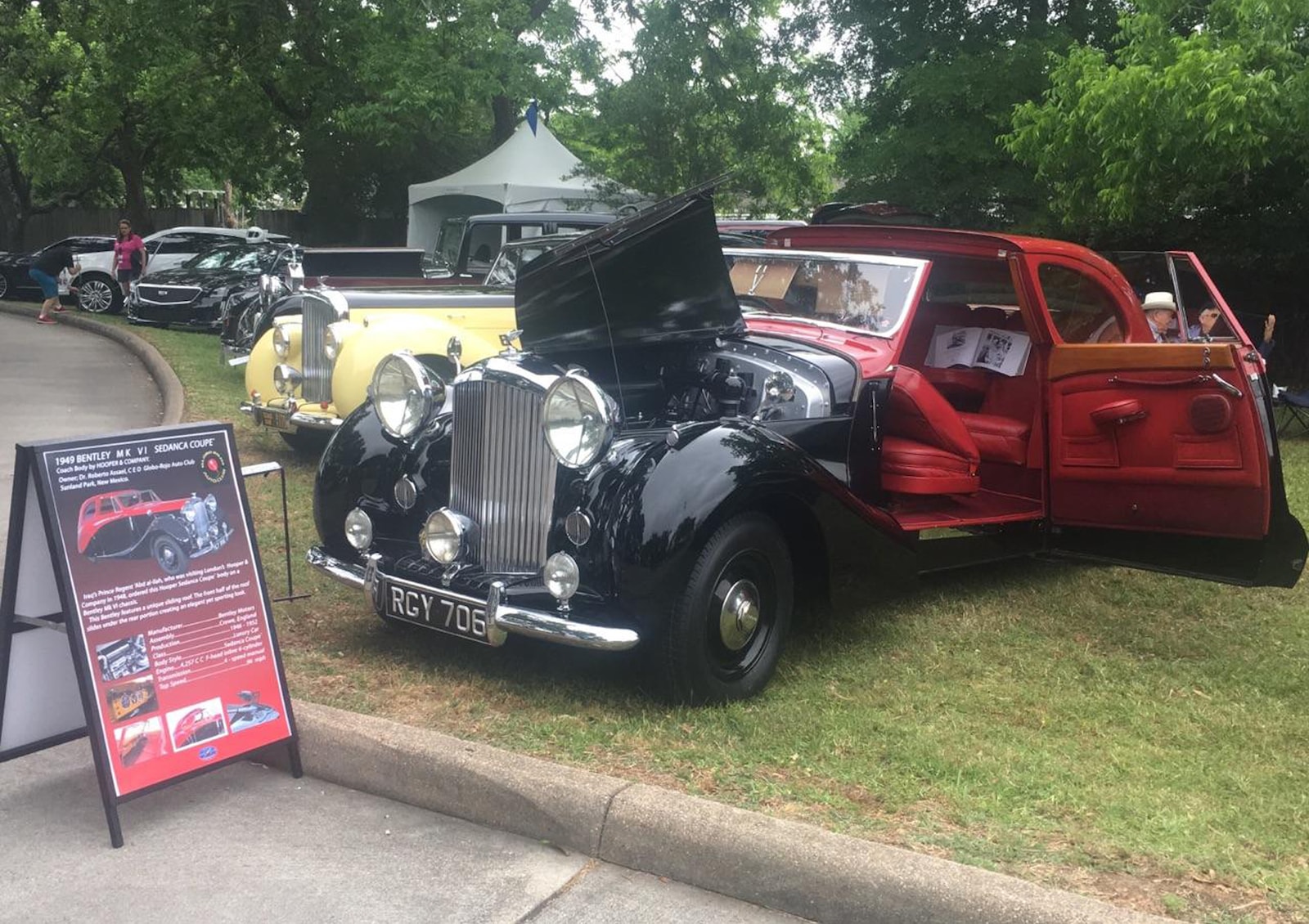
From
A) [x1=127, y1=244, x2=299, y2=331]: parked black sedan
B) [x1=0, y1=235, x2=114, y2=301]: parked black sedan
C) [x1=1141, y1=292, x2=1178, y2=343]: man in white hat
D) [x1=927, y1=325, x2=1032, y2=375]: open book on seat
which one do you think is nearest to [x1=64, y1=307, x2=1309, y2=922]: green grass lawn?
[x1=927, y1=325, x2=1032, y2=375]: open book on seat

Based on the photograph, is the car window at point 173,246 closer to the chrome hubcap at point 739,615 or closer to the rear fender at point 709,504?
the rear fender at point 709,504

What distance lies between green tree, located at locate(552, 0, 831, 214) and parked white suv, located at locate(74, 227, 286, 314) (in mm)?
6731

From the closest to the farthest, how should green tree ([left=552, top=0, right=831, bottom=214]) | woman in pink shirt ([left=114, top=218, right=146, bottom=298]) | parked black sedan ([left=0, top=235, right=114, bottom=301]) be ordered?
green tree ([left=552, top=0, right=831, bottom=214]), woman in pink shirt ([left=114, top=218, right=146, bottom=298]), parked black sedan ([left=0, top=235, right=114, bottom=301])

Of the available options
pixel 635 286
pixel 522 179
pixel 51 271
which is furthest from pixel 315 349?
pixel 51 271

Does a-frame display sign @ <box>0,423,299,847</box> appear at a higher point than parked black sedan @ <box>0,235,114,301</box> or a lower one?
lower

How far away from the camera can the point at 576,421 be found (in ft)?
14.6

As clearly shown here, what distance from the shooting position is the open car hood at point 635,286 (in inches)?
195

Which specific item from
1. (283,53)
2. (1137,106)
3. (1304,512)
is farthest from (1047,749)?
(283,53)

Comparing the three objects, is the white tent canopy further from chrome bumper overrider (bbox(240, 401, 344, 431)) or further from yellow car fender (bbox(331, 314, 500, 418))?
chrome bumper overrider (bbox(240, 401, 344, 431))

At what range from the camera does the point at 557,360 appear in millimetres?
5180

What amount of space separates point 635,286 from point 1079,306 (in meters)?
2.49

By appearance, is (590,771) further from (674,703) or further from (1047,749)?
(1047,749)

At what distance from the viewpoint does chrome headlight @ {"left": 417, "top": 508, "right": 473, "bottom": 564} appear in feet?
15.2

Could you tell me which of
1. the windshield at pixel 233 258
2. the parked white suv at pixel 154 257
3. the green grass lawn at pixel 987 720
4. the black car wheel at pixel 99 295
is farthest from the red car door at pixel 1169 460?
the black car wheel at pixel 99 295
